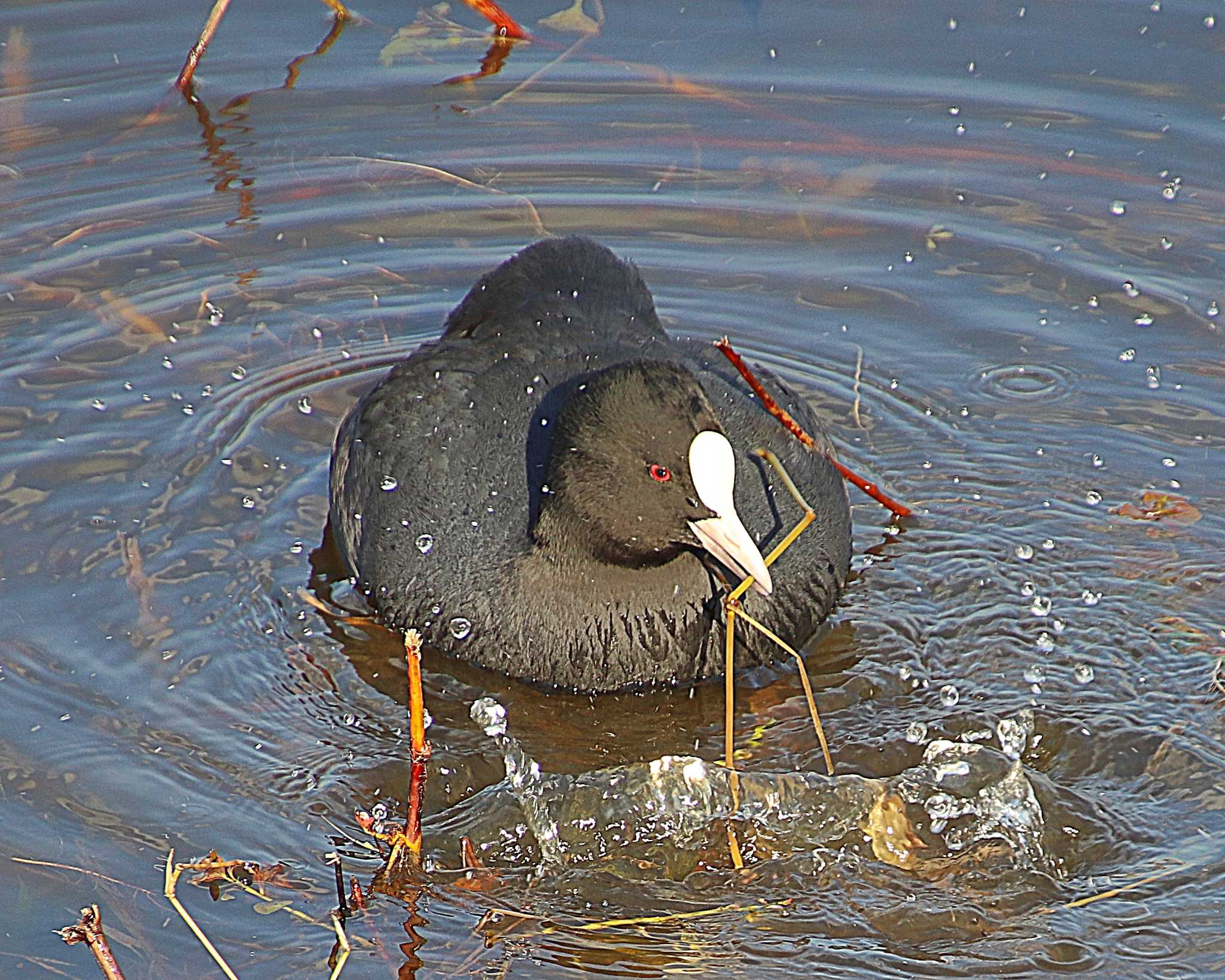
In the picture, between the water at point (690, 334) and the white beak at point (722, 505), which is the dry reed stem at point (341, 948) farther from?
the white beak at point (722, 505)

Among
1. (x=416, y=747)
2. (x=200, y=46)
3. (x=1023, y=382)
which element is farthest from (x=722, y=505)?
(x=200, y=46)

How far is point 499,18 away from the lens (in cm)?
766

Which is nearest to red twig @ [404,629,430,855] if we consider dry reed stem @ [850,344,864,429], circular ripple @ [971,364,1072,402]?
dry reed stem @ [850,344,864,429]

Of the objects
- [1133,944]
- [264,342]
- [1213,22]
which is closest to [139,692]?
[264,342]

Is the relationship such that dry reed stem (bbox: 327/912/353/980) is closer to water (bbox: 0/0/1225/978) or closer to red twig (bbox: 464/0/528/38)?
water (bbox: 0/0/1225/978)

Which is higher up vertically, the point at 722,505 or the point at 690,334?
the point at 722,505

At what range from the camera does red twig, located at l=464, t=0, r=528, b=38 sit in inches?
298

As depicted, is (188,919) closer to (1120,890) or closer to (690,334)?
(1120,890)

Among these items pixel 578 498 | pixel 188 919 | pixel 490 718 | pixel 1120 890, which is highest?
pixel 578 498

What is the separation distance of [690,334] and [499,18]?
→ 7.67 feet

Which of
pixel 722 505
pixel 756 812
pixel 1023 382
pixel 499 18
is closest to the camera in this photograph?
pixel 756 812

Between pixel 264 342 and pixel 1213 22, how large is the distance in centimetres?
412

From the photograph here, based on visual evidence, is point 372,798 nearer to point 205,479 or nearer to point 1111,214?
point 205,479

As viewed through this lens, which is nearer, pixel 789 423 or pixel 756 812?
pixel 756 812
